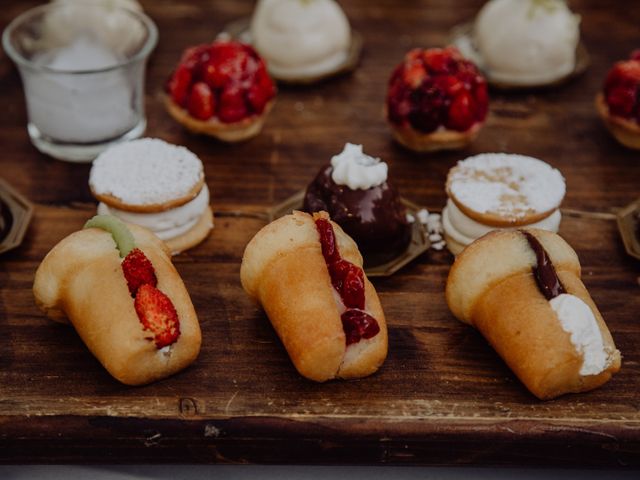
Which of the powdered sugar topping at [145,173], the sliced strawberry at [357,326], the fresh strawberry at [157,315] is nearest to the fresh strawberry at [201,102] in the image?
the powdered sugar topping at [145,173]

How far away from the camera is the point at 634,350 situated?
6.96ft

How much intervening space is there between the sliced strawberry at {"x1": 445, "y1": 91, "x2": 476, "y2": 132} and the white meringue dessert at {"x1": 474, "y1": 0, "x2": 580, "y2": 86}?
481 millimetres

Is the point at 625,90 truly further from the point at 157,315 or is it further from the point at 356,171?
the point at 157,315

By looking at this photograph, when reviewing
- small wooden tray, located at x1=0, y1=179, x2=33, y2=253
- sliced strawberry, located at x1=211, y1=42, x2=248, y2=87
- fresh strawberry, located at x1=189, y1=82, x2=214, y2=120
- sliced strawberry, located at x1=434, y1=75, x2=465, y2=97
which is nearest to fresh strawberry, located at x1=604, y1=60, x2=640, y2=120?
sliced strawberry, located at x1=434, y1=75, x2=465, y2=97

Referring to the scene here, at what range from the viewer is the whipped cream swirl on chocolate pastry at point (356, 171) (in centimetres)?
227

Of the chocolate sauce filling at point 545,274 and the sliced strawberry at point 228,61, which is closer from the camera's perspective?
the chocolate sauce filling at point 545,274

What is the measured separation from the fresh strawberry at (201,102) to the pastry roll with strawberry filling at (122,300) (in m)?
0.73

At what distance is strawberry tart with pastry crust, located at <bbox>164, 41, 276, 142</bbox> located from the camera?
2.74m

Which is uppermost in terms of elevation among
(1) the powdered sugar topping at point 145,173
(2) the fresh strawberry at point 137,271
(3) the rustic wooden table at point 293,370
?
(2) the fresh strawberry at point 137,271

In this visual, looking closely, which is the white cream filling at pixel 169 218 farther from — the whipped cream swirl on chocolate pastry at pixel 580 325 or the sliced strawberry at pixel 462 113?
the whipped cream swirl on chocolate pastry at pixel 580 325

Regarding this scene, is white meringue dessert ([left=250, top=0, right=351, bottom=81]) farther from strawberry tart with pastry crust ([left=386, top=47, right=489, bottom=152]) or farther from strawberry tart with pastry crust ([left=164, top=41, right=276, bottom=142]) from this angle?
strawberry tart with pastry crust ([left=386, top=47, right=489, bottom=152])

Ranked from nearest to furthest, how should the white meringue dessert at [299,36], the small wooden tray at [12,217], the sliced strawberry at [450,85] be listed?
the small wooden tray at [12,217], the sliced strawberry at [450,85], the white meringue dessert at [299,36]

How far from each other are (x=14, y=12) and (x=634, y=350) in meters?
2.75

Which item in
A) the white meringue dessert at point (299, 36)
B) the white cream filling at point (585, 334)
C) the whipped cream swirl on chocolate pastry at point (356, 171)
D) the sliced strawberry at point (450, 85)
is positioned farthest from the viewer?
the white meringue dessert at point (299, 36)
